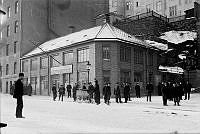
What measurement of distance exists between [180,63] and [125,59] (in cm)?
1107

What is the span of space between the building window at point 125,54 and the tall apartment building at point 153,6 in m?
25.4

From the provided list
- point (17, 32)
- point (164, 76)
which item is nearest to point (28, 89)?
point (17, 32)

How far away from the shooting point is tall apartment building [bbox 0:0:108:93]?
47.7 meters

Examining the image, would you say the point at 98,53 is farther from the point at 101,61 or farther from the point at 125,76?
the point at 125,76

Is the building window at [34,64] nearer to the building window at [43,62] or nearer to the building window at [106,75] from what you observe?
the building window at [43,62]

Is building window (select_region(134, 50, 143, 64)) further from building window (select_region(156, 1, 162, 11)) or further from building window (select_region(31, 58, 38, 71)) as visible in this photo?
building window (select_region(156, 1, 162, 11))

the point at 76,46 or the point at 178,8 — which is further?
the point at 178,8

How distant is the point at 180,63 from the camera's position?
41000mm

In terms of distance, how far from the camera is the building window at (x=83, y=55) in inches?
1326

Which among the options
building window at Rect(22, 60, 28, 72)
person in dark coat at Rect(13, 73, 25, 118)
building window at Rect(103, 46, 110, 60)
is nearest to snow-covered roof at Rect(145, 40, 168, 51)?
building window at Rect(103, 46, 110, 60)

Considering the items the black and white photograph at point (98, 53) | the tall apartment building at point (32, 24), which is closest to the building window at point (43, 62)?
the black and white photograph at point (98, 53)

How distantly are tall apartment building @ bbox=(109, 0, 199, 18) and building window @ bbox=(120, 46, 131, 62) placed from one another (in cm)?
2543

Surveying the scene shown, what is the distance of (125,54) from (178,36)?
14.0 metres

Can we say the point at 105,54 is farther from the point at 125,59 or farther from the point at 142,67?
the point at 142,67
